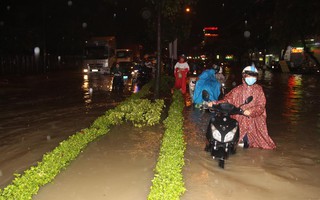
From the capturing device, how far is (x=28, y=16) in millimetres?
34719

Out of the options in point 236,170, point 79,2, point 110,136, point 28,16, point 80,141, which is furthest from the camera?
point 79,2

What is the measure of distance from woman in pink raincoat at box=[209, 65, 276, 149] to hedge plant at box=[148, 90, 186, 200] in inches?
46.9

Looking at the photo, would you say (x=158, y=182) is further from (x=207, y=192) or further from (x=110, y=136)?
(x=110, y=136)

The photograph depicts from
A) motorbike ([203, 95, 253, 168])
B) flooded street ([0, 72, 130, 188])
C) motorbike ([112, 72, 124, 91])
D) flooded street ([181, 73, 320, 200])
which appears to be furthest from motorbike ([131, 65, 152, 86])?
motorbike ([203, 95, 253, 168])

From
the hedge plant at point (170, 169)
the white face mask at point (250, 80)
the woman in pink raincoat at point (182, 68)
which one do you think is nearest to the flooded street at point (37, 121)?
the hedge plant at point (170, 169)

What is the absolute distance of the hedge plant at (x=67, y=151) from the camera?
475 cm

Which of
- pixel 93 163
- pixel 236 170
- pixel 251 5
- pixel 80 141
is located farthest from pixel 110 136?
pixel 251 5

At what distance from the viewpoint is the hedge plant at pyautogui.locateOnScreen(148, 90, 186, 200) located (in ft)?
14.9

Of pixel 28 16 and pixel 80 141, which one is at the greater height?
pixel 28 16

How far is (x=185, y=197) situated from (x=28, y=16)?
3343 centimetres

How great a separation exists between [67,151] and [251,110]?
3.29 m

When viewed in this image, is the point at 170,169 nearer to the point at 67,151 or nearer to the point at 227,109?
the point at 227,109

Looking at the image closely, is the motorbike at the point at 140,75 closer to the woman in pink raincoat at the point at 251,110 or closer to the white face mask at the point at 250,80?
the woman in pink raincoat at the point at 251,110

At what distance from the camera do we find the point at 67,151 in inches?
260
